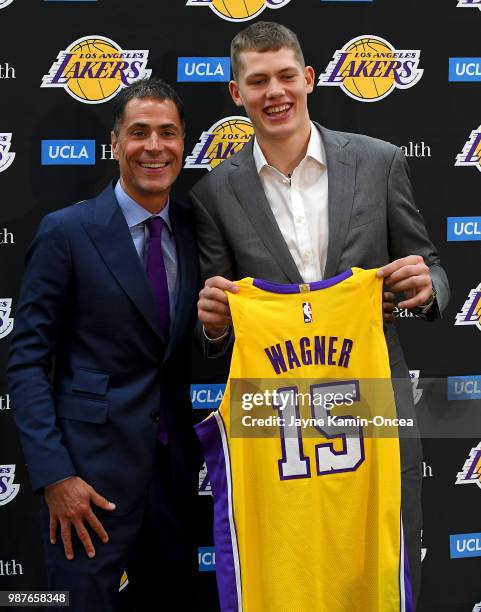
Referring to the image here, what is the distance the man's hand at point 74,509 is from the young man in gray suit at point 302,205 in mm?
486

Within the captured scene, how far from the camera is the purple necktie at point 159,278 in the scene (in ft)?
6.29

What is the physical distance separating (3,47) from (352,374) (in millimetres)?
1573

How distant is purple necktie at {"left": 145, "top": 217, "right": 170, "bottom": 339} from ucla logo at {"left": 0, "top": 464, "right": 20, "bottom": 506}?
98cm

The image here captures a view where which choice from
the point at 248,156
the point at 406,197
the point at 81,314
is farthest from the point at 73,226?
the point at 406,197

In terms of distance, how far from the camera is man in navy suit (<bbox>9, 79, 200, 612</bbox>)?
6.00ft

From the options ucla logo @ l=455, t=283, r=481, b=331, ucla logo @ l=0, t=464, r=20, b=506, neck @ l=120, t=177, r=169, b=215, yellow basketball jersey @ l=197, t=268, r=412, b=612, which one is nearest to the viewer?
yellow basketball jersey @ l=197, t=268, r=412, b=612

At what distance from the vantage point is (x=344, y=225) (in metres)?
1.92

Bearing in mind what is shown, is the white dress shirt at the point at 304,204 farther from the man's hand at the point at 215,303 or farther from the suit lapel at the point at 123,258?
the suit lapel at the point at 123,258

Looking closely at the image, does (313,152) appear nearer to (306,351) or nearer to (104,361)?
(306,351)

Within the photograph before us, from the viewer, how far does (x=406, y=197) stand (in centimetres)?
199

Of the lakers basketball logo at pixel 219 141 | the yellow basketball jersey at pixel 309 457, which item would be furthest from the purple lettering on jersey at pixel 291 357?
the lakers basketball logo at pixel 219 141

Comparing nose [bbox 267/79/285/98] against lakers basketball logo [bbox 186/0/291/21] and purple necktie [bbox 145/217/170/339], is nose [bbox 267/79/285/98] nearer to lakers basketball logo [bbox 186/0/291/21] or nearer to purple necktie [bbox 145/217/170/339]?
purple necktie [bbox 145/217/170/339]

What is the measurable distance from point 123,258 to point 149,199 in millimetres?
193

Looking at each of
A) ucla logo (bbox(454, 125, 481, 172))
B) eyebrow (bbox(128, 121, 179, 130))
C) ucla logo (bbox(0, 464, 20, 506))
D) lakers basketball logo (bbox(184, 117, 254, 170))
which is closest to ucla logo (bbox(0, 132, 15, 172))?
lakers basketball logo (bbox(184, 117, 254, 170))
